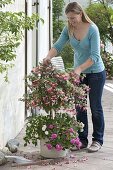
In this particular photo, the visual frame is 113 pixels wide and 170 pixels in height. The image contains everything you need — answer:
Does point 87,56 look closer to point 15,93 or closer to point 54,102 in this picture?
point 54,102

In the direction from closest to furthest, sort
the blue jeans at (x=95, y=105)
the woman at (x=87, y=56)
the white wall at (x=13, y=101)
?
the woman at (x=87, y=56), the blue jeans at (x=95, y=105), the white wall at (x=13, y=101)

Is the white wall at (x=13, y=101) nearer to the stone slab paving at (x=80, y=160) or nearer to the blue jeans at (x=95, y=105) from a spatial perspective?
the stone slab paving at (x=80, y=160)

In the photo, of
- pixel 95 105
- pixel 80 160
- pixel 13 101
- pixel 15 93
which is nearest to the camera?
pixel 80 160

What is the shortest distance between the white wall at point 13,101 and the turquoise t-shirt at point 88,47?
3.02 ft

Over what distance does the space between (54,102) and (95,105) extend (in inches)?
31.6

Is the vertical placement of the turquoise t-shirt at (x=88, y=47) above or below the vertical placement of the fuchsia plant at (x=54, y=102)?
above

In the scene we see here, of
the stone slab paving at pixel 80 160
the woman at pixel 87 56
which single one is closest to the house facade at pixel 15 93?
the stone slab paving at pixel 80 160

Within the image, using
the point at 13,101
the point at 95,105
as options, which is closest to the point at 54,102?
the point at 95,105

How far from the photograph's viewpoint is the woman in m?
5.87

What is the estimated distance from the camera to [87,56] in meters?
6.11

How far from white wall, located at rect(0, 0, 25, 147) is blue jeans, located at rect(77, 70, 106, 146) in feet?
3.37

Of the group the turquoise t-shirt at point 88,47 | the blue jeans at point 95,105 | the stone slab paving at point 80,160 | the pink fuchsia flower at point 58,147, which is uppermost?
the turquoise t-shirt at point 88,47

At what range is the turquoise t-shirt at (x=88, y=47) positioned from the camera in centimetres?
588

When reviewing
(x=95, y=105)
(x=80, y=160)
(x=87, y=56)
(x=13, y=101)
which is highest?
(x=87, y=56)
